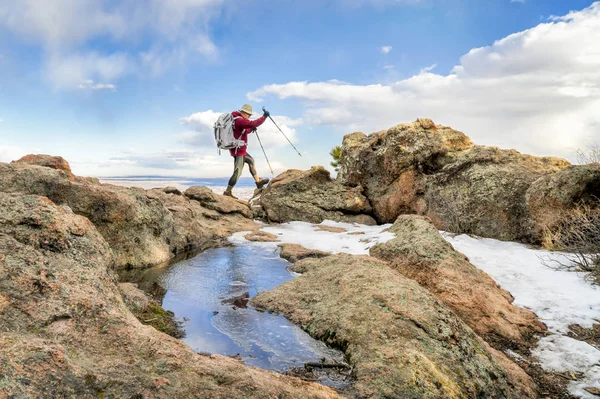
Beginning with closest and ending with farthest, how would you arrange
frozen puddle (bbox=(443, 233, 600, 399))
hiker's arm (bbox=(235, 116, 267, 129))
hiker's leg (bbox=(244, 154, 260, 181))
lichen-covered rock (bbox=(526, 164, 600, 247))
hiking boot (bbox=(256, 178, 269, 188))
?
frozen puddle (bbox=(443, 233, 600, 399)) < lichen-covered rock (bbox=(526, 164, 600, 247)) < hiker's arm (bbox=(235, 116, 267, 129)) < hiker's leg (bbox=(244, 154, 260, 181)) < hiking boot (bbox=(256, 178, 269, 188))

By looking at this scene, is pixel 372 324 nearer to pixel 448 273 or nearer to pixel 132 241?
pixel 448 273

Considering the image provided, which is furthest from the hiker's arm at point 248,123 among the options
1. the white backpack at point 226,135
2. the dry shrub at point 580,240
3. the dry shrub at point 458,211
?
the dry shrub at point 580,240

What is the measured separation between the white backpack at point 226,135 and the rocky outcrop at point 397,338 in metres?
12.5

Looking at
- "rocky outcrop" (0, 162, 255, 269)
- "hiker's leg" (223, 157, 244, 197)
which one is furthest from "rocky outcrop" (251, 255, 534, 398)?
"hiker's leg" (223, 157, 244, 197)

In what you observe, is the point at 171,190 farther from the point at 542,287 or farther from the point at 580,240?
the point at 580,240

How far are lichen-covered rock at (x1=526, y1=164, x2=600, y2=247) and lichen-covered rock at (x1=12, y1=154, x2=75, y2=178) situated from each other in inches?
498

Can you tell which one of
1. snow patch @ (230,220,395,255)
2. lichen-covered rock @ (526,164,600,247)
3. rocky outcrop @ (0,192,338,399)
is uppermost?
lichen-covered rock @ (526,164,600,247)

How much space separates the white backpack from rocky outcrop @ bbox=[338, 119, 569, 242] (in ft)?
16.2

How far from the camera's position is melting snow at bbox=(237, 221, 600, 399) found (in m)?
4.98

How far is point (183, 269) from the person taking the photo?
27.7 ft

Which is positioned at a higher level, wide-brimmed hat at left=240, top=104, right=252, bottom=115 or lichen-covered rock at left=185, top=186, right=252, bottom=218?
wide-brimmed hat at left=240, top=104, right=252, bottom=115

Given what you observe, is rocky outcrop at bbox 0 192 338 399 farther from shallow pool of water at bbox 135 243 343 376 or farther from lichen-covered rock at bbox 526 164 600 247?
lichen-covered rock at bbox 526 164 600 247

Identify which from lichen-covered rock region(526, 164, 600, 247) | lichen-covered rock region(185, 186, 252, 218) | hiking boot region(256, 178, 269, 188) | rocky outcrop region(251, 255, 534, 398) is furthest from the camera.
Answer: hiking boot region(256, 178, 269, 188)

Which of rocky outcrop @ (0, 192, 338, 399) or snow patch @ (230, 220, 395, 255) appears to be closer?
rocky outcrop @ (0, 192, 338, 399)
